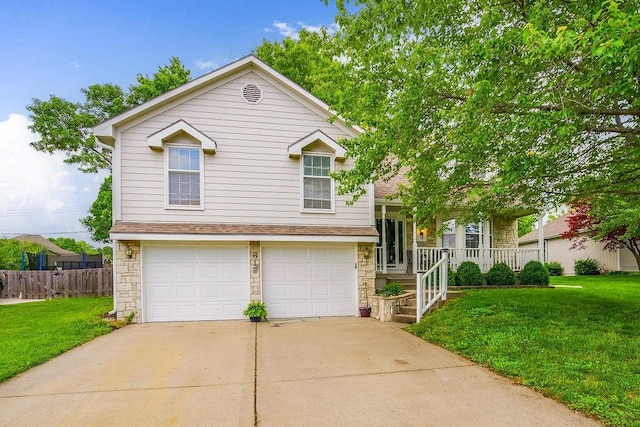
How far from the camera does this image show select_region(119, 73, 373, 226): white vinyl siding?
28.8ft

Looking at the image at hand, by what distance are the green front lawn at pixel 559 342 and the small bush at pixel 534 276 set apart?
2477 mm

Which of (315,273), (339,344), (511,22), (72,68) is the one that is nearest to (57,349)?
(339,344)

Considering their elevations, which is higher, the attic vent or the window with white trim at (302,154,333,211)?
the attic vent

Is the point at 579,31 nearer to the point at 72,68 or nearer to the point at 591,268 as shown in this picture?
the point at 72,68

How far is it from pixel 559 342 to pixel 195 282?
7.98 metres

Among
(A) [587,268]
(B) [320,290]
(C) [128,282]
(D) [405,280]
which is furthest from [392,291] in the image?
(A) [587,268]

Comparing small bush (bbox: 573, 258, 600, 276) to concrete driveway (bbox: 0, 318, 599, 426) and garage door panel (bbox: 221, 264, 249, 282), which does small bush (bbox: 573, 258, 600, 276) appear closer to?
concrete driveway (bbox: 0, 318, 599, 426)

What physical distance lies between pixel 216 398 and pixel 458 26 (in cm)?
716

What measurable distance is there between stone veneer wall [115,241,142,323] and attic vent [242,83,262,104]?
4850 millimetres

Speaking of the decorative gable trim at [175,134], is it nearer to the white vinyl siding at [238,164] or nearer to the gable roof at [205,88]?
the white vinyl siding at [238,164]

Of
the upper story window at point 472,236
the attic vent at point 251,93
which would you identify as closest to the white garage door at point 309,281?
the attic vent at point 251,93

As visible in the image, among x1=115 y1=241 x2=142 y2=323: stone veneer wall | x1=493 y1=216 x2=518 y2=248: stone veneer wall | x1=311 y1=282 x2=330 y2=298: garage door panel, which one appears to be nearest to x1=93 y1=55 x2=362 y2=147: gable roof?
x1=115 y1=241 x2=142 y2=323: stone veneer wall

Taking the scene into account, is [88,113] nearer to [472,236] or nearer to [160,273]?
[160,273]

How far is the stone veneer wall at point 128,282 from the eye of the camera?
336 inches
